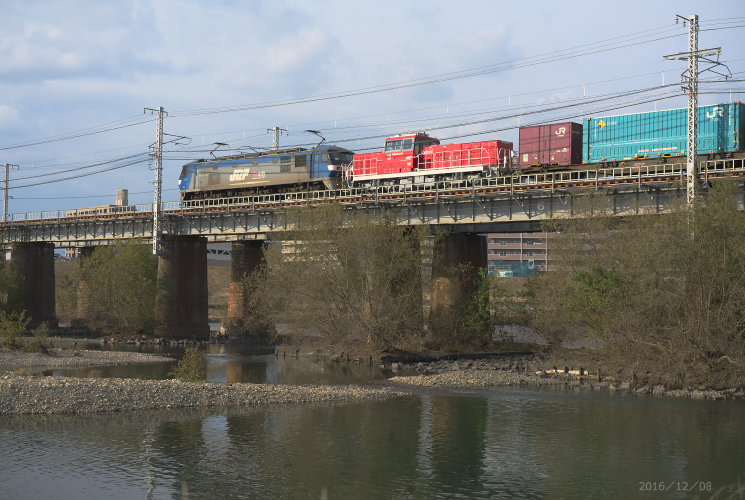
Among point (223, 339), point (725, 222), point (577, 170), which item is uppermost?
point (577, 170)

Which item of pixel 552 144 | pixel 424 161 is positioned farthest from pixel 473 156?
pixel 552 144

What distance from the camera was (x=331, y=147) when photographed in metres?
73.2

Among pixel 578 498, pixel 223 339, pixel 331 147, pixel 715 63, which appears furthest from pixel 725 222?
pixel 223 339

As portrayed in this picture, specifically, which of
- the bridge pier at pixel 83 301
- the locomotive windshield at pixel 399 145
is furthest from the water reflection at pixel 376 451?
the bridge pier at pixel 83 301

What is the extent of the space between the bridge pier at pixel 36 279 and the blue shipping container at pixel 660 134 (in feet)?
201

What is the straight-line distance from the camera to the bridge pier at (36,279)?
3487 inches

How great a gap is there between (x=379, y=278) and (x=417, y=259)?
3749 millimetres

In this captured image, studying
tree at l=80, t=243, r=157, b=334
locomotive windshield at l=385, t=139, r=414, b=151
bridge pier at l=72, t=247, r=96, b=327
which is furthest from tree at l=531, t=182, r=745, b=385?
bridge pier at l=72, t=247, r=96, b=327

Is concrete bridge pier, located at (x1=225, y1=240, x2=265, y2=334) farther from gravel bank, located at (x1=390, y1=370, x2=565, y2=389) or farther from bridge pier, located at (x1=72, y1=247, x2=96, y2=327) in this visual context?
gravel bank, located at (x1=390, y1=370, x2=565, y2=389)

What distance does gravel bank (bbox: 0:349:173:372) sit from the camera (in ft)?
170

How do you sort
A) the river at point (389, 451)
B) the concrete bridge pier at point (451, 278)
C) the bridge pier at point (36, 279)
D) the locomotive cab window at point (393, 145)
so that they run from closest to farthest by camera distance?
the river at point (389, 451), the concrete bridge pier at point (451, 278), the locomotive cab window at point (393, 145), the bridge pier at point (36, 279)

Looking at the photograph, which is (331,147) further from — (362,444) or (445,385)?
(362,444)

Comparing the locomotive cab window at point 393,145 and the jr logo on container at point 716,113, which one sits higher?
the locomotive cab window at point 393,145
